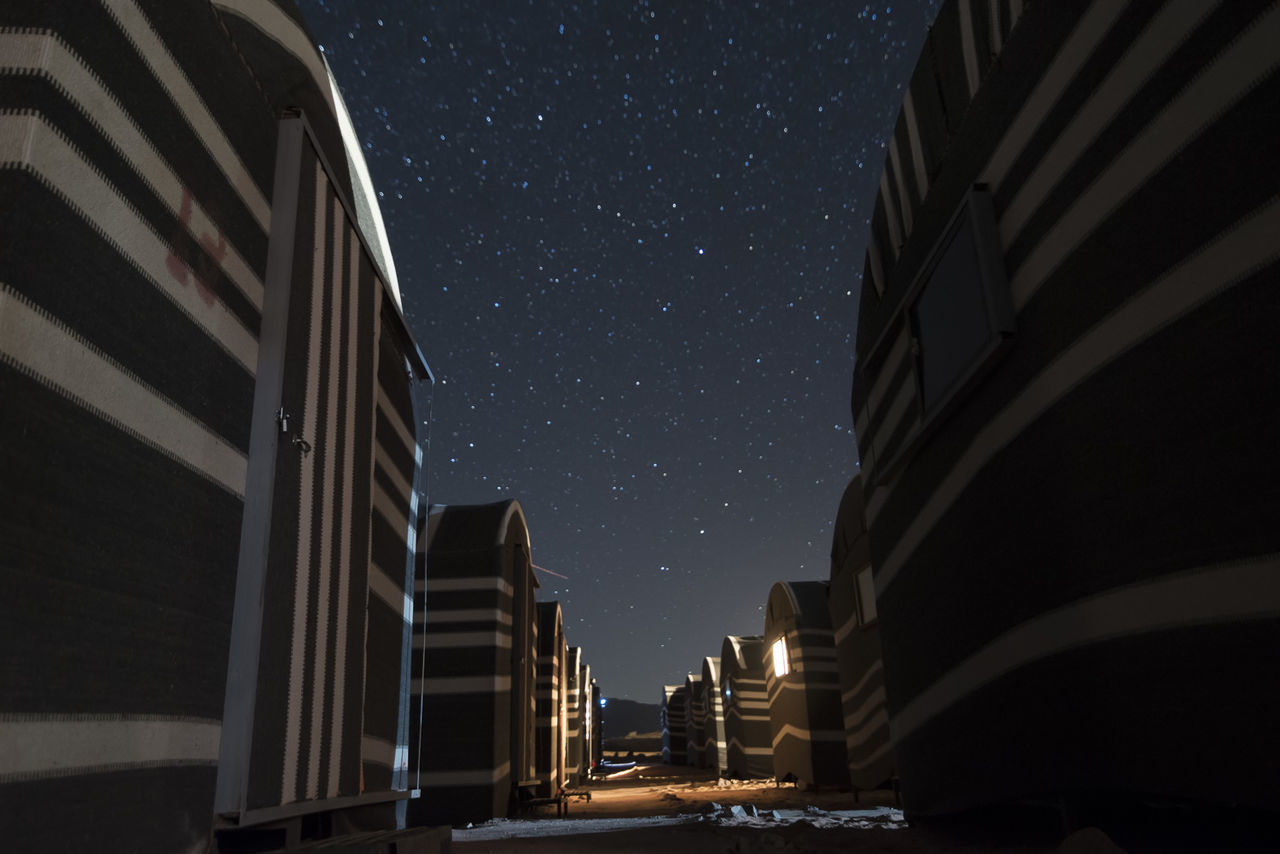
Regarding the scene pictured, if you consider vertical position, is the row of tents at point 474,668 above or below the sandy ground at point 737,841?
above

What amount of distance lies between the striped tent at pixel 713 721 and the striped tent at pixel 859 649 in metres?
12.9

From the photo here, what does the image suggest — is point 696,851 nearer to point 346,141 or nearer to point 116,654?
point 116,654

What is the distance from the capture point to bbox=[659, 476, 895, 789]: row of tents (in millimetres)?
9484

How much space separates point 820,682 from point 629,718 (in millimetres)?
79758

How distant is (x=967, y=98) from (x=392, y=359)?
3.86 meters

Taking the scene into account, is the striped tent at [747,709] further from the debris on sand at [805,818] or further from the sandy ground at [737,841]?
the sandy ground at [737,841]

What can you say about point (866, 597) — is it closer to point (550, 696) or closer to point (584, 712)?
point (550, 696)

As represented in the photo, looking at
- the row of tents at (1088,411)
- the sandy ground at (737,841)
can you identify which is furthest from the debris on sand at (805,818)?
the row of tents at (1088,411)

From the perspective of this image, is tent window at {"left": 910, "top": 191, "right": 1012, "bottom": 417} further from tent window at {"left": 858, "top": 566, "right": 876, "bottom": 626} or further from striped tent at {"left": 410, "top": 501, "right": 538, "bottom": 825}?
striped tent at {"left": 410, "top": 501, "right": 538, "bottom": 825}

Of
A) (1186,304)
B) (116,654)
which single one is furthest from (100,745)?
(1186,304)

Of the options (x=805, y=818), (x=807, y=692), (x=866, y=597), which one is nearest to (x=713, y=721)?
(x=807, y=692)

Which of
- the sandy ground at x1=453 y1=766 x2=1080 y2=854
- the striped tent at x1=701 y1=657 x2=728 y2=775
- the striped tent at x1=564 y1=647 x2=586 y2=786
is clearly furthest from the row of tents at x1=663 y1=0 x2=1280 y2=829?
the striped tent at x1=701 y1=657 x2=728 y2=775

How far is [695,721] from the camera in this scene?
29125 mm

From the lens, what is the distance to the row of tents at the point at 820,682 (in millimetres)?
9484
